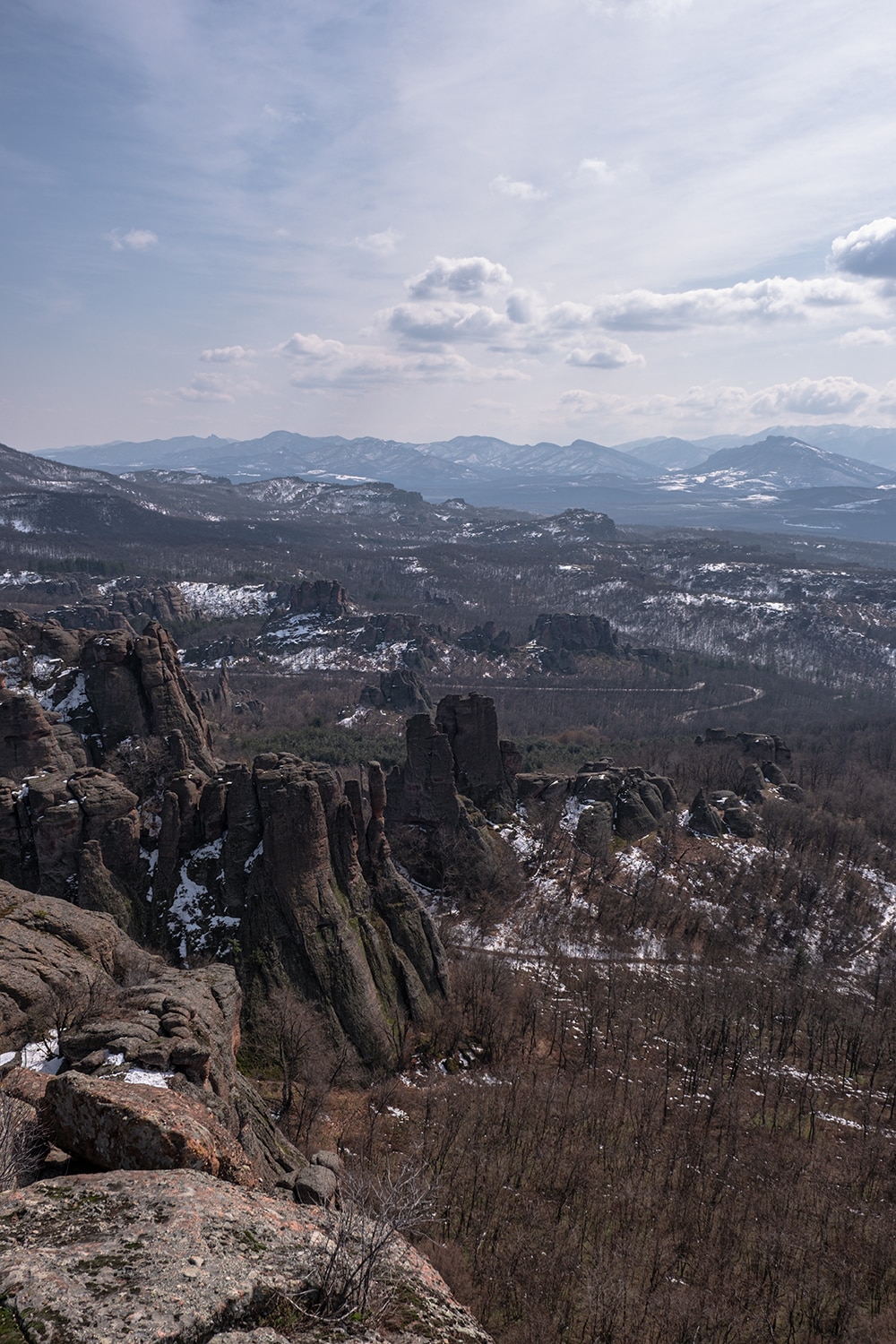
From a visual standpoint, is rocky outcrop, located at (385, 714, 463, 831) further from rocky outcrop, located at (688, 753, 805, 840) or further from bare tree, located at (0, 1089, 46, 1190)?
bare tree, located at (0, 1089, 46, 1190)

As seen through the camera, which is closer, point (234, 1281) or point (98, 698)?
point (234, 1281)

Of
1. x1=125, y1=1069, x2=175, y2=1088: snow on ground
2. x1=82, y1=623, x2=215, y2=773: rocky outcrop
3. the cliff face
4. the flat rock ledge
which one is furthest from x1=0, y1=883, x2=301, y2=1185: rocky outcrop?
x1=82, y1=623, x2=215, y2=773: rocky outcrop

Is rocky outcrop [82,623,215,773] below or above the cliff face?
above

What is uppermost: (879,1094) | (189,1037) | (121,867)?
(189,1037)

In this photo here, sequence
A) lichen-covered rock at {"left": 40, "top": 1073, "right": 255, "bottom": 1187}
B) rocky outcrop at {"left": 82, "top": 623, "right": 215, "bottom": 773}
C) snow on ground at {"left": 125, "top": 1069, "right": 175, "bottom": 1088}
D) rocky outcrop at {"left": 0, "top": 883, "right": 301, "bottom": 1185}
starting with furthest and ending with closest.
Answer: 1. rocky outcrop at {"left": 82, "top": 623, "right": 215, "bottom": 773}
2. rocky outcrop at {"left": 0, "top": 883, "right": 301, "bottom": 1185}
3. snow on ground at {"left": 125, "top": 1069, "right": 175, "bottom": 1088}
4. lichen-covered rock at {"left": 40, "top": 1073, "right": 255, "bottom": 1187}

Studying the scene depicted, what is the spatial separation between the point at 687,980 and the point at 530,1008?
2023 cm

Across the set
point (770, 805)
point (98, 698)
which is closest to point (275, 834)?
point (98, 698)

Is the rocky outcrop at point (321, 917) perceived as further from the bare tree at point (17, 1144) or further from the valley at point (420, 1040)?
the bare tree at point (17, 1144)

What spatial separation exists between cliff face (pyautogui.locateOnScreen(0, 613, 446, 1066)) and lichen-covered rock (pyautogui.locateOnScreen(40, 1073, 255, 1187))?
36090 mm

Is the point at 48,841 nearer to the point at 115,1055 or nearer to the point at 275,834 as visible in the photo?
the point at 275,834

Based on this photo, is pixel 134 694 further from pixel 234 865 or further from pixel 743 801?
pixel 743 801

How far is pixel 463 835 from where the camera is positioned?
3782 inches

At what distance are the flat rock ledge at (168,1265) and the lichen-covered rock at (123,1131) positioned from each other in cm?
94

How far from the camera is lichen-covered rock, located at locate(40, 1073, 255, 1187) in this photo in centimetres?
1917
